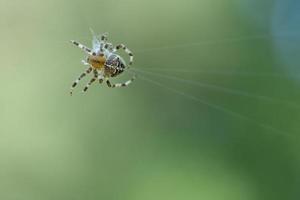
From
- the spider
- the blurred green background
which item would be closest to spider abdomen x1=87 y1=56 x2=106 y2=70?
the spider

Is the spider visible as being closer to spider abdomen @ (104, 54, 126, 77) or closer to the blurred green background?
spider abdomen @ (104, 54, 126, 77)

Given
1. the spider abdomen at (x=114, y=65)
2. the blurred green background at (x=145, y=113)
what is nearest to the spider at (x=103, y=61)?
the spider abdomen at (x=114, y=65)

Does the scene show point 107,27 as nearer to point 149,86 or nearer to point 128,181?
point 149,86

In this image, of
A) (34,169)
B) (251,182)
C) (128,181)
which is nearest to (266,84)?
(251,182)

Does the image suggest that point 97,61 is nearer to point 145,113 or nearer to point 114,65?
point 114,65

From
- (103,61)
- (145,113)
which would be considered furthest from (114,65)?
(145,113)

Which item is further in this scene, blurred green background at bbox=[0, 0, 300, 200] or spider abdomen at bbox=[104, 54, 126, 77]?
blurred green background at bbox=[0, 0, 300, 200]
